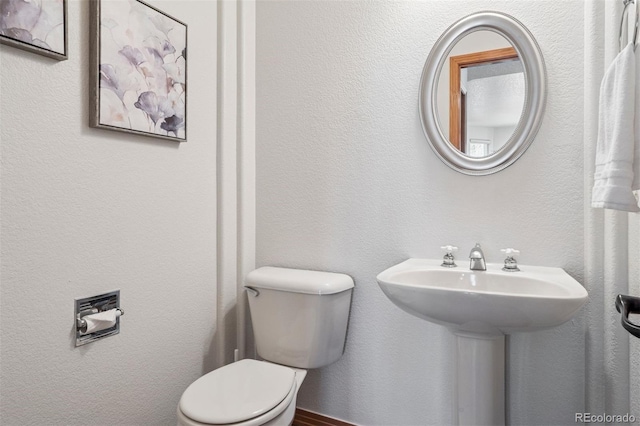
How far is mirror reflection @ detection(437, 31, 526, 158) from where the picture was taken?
4.63 feet

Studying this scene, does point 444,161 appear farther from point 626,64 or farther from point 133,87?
point 133,87

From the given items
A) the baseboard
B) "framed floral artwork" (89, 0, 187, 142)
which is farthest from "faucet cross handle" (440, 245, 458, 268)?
"framed floral artwork" (89, 0, 187, 142)

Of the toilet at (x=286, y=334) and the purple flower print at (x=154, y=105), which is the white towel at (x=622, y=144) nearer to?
the toilet at (x=286, y=334)

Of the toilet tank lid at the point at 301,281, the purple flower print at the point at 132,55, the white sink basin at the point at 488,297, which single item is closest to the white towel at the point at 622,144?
the white sink basin at the point at 488,297

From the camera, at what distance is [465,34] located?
57.7 inches

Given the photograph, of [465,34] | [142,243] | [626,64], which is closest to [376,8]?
[465,34]

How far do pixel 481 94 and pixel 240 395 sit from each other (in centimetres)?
143

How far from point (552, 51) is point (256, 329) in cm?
164

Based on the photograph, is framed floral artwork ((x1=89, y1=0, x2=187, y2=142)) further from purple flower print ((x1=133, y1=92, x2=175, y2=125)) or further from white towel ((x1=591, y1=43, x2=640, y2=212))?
white towel ((x1=591, y1=43, x2=640, y2=212))

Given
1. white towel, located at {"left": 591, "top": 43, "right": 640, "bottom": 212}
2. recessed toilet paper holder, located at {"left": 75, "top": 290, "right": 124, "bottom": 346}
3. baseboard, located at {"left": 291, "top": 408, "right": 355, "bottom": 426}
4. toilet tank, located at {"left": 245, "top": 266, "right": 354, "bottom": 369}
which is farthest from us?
baseboard, located at {"left": 291, "top": 408, "right": 355, "bottom": 426}

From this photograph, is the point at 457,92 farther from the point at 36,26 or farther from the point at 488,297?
the point at 36,26

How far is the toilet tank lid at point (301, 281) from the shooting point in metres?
1.53

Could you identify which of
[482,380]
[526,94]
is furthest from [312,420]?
[526,94]

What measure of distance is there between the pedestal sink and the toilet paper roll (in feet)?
3.06
